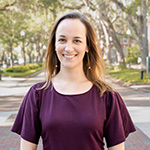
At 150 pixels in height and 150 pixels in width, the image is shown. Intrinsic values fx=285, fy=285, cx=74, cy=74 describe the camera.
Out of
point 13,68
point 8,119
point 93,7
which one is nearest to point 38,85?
point 8,119

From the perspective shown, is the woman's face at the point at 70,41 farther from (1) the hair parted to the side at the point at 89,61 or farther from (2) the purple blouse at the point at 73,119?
(2) the purple blouse at the point at 73,119

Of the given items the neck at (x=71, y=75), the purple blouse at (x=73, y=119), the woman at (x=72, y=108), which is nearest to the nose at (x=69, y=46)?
the woman at (x=72, y=108)

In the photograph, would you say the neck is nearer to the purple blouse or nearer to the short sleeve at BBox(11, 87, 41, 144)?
the purple blouse

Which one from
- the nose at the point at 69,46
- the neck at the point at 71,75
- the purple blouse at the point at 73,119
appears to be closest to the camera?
the purple blouse at the point at 73,119

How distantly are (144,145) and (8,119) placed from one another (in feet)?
13.1

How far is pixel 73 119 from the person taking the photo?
1.84 m

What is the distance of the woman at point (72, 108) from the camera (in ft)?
6.04

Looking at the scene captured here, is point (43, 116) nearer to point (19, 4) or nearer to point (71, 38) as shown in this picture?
point (71, 38)

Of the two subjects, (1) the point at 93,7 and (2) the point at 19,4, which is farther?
(1) the point at 93,7

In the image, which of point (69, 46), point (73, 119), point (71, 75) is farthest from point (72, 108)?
point (69, 46)

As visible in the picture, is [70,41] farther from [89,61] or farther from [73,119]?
[73,119]

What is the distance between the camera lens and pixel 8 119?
7879 mm

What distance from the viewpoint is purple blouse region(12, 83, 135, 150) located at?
1.83m

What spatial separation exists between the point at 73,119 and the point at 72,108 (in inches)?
3.0
